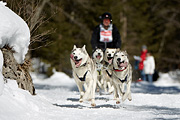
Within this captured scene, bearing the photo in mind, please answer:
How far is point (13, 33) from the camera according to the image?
5.44 metres

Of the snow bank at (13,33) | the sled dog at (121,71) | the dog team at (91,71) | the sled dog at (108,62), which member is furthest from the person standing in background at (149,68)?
the snow bank at (13,33)

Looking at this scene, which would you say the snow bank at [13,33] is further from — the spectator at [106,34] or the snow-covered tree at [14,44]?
the spectator at [106,34]

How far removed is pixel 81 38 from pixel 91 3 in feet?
8.99

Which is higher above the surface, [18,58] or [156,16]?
[156,16]

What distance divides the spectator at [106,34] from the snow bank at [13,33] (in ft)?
8.50

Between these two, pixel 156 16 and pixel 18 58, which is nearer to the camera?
pixel 18 58

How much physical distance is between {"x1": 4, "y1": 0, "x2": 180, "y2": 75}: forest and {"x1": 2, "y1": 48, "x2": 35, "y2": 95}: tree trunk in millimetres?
10245

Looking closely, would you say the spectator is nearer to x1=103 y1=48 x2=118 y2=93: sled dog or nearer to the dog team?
x1=103 y1=48 x2=118 y2=93: sled dog

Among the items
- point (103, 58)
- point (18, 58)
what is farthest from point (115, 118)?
point (103, 58)

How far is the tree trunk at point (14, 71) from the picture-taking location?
5723mm

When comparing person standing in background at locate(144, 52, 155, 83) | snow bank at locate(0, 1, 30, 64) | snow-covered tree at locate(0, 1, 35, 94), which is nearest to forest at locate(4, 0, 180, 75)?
person standing in background at locate(144, 52, 155, 83)

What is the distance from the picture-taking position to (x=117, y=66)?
6.49 m

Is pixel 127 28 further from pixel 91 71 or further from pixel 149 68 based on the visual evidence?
pixel 91 71

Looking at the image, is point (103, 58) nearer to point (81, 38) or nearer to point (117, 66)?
point (117, 66)
